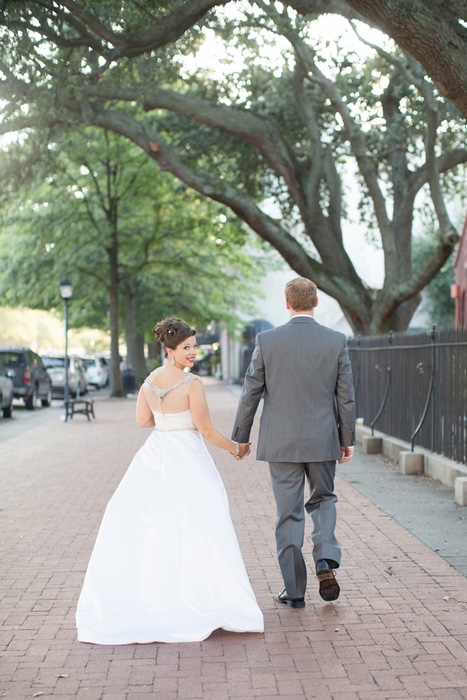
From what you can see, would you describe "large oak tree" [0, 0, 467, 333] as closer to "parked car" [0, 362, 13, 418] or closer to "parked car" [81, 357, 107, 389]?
"parked car" [0, 362, 13, 418]

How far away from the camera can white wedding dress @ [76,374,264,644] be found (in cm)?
483

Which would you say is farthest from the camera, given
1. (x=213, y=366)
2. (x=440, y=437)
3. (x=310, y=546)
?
(x=213, y=366)

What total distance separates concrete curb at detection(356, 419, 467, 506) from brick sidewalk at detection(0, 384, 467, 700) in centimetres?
88

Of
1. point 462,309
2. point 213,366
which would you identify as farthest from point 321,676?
point 213,366

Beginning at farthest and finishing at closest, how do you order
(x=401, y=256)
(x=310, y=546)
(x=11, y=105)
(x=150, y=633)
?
(x=401, y=256)
(x=11, y=105)
(x=310, y=546)
(x=150, y=633)

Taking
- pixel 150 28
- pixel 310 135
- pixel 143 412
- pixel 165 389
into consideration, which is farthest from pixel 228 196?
pixel 165 389

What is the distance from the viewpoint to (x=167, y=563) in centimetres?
493

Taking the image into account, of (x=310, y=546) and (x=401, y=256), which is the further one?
(x=401, y=256)

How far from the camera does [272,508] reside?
909 centimetres

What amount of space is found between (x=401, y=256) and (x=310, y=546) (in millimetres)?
14244

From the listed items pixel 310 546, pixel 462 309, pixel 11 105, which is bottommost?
pixel 310 546

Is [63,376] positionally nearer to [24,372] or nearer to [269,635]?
[24,372]

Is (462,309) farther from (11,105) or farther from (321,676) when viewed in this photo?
(321,676)

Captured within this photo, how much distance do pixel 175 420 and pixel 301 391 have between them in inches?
29.3
